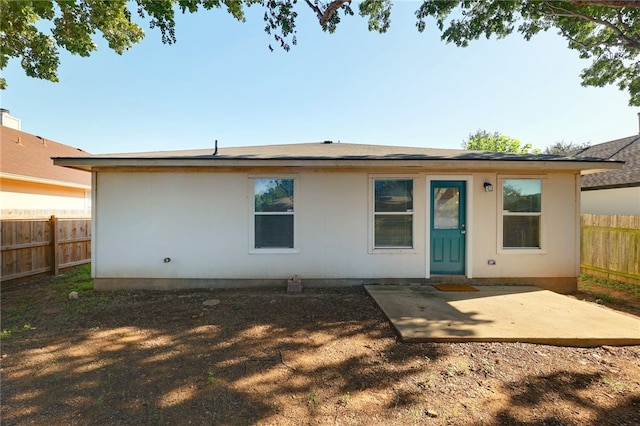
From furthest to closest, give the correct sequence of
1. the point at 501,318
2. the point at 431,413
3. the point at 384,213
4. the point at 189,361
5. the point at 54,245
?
the point at 54,245 → the point at 384,213 → the point at 501,318 → the point at 189,361 → the point at 431,413

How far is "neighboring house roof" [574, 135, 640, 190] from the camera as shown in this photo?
856 centimetres

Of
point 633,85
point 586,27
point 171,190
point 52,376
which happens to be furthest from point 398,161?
point 633,85

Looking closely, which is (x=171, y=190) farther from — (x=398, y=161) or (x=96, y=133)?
(x=96, y=133)

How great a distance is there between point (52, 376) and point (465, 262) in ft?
22.5

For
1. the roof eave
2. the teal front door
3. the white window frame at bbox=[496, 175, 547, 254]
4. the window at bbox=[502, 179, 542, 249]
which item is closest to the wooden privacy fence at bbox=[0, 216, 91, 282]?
the roof eave

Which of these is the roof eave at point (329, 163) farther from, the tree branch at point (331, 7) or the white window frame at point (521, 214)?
the tree branch at point (331, 7)

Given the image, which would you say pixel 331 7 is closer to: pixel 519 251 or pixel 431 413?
pixel 519 251

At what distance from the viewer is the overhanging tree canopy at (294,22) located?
19.7ft

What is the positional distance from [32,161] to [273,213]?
1128 cm

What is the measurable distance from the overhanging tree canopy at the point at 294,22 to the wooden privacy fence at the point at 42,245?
160 inches

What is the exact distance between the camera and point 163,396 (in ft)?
8.02

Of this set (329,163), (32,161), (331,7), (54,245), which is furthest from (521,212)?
(32,161)

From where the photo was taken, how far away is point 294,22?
243 inches

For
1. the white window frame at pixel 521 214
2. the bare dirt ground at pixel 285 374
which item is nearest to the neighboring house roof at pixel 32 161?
the bare dirt ground at pixel 285 374
